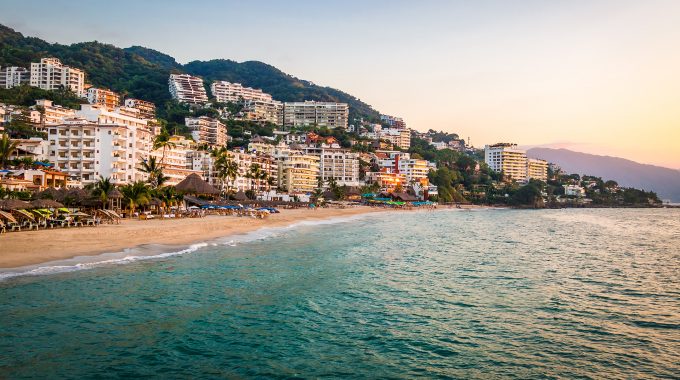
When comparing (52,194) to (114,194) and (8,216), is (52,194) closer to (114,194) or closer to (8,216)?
(114,194)

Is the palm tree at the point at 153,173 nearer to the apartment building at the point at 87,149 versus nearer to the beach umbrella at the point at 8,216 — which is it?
the apartment building at the point at 87,149

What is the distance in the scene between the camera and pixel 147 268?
23781 mm

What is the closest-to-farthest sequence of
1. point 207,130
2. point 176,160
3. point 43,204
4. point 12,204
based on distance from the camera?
point 12,204
point 43,204
point 176,160
point 207,130

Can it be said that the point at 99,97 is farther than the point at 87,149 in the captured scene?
Yes

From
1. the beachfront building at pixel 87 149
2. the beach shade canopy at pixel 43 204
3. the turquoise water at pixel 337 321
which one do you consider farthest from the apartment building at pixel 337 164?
the turquoise water at pixel 337 321

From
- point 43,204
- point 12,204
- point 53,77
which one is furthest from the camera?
point 53,77

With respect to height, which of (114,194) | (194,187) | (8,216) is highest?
(194,187)

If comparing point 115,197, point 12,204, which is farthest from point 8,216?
Result: point 115,197

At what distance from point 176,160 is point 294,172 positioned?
39563 millimetres

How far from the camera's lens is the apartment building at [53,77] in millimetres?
148875

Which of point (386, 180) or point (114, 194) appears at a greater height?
point (386, 180)

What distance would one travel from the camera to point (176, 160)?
91750 millimetres

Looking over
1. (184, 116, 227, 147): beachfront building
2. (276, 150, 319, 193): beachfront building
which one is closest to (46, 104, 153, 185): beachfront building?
(276, 150, 319, 193): beachfront building

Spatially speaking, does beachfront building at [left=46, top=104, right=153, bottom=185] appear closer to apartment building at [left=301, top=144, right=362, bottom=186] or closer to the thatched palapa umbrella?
the thatched palapa umbrella
